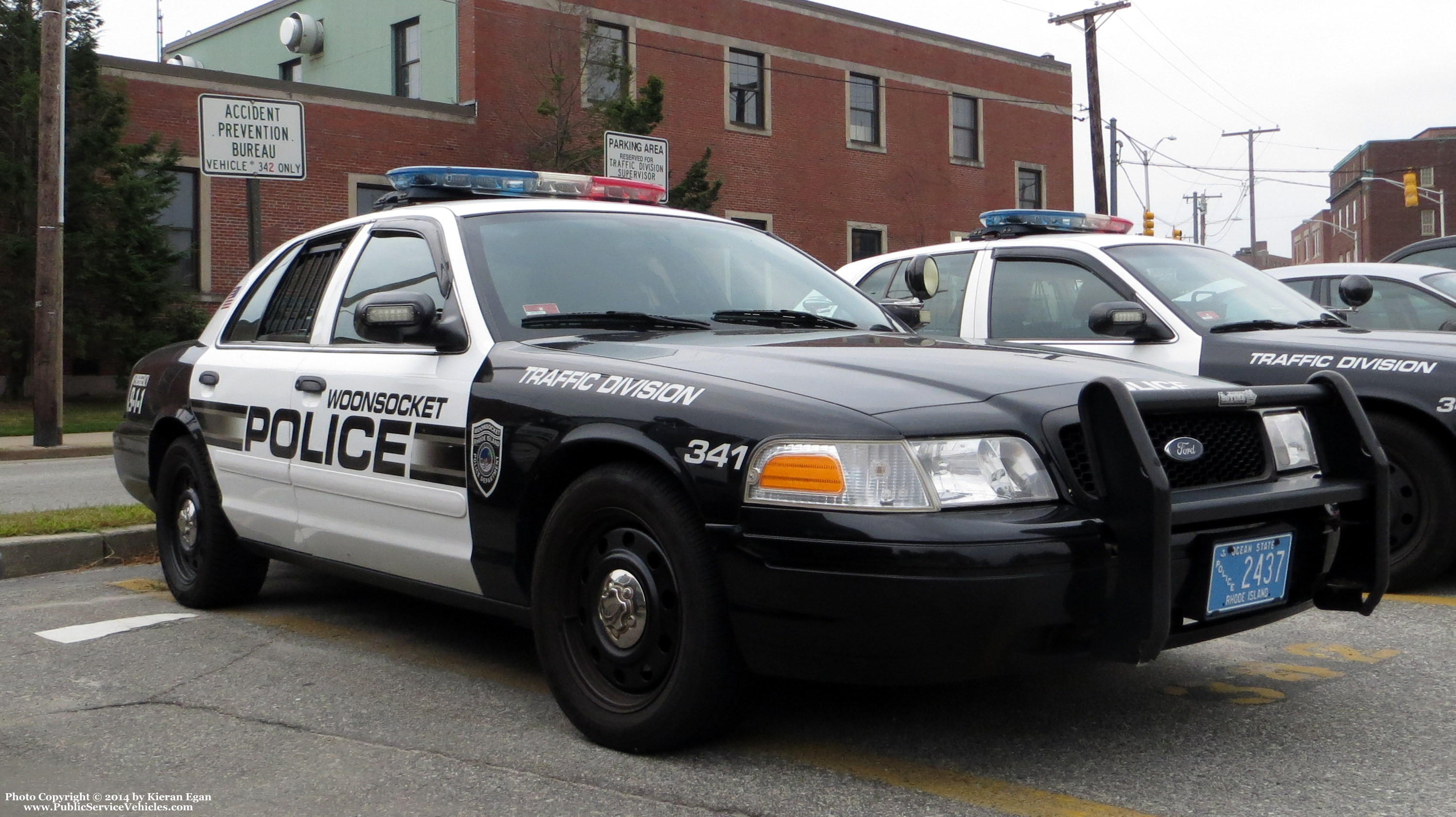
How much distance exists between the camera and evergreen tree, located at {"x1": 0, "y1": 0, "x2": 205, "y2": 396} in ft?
63.4

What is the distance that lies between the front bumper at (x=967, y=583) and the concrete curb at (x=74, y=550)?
4.35m

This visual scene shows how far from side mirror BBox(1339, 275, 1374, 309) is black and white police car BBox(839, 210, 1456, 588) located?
0.01 m

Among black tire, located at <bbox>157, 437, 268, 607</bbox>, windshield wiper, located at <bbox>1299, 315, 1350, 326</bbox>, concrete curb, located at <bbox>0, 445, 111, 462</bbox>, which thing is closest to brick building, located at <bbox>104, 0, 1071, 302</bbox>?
concrete curb, located at <bbox>0, 445, 111, 462</bbox>

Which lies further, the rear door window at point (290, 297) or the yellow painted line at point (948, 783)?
the rear door window at point (290, 297)

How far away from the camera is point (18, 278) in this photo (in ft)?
64.6

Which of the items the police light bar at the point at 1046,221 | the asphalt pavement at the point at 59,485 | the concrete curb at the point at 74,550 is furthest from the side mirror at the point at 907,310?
the asphalt pavement at the point at 59,485

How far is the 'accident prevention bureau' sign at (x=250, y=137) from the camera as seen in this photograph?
942cm

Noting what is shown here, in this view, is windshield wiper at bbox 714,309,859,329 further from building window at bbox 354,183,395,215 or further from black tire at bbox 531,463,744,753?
building window at bbox 354,183,395,215

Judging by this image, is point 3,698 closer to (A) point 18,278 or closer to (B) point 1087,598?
(B) point 1087,598

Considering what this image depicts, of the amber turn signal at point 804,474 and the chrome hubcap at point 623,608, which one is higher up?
the amber turn signal at point 804,474

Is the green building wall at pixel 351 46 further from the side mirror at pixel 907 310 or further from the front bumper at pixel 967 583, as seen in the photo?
the front bumper at pixel 967 583

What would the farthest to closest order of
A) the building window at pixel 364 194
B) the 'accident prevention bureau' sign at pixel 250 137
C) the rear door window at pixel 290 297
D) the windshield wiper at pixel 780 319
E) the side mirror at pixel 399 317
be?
the building window at pixel 364 194, the 'accident prevention bureau' sign at pixel 250 137, the rear door window at pixel 290 297, the windshield wiper at pixel 780 319, the side mirror at pixel 399 317

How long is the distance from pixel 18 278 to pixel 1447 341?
1926cm

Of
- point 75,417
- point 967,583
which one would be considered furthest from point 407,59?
point 967,583
